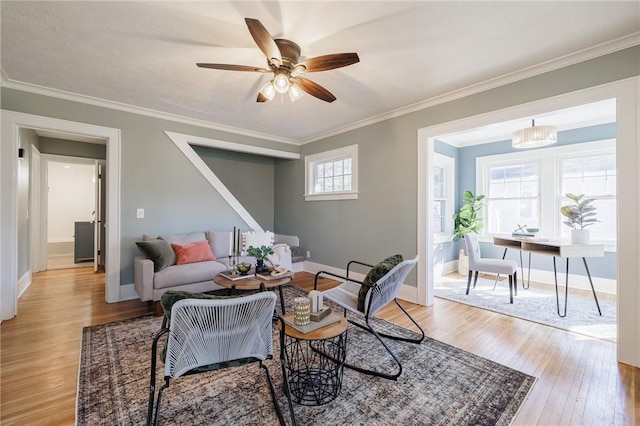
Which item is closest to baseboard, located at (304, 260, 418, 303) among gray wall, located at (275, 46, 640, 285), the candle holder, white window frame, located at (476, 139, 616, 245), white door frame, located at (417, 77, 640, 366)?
gray wall, located at (275, 46, 640, 285)

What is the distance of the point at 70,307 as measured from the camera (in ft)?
11.1

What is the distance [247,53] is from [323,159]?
111 inches

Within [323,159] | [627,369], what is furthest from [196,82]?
[627,369]

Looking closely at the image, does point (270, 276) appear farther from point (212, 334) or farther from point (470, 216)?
point (470, 216)

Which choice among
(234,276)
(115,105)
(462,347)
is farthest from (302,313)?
(115,105)

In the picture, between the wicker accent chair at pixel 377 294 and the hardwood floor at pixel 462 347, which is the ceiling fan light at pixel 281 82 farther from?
the hardwood floor at pixel 462 347

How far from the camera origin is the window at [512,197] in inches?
189

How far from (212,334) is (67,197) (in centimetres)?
821

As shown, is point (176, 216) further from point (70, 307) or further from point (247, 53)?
point (247, 53)

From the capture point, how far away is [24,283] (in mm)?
4020

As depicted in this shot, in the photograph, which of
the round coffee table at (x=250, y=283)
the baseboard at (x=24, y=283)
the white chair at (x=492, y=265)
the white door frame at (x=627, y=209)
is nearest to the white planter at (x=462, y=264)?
the white chair at (x=492, y=265)

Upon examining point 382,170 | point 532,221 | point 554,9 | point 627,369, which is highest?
point 554,9

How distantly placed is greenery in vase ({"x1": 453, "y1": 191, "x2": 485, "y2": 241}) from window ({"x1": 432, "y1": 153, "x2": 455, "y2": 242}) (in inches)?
7.5

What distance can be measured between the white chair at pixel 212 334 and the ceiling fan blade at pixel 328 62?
169cm
